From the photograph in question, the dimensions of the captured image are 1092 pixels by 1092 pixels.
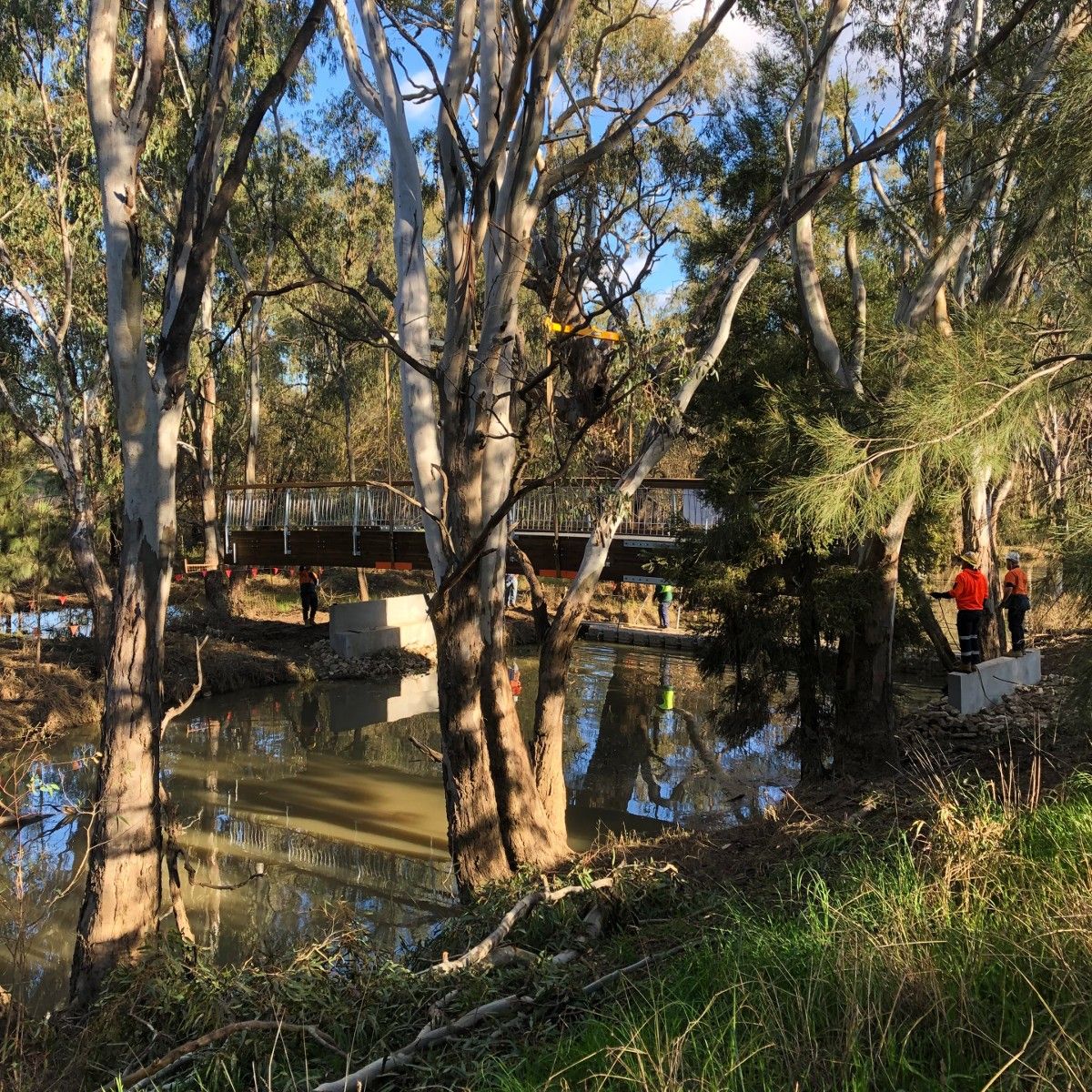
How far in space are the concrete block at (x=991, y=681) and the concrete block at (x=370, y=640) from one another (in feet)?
29.5

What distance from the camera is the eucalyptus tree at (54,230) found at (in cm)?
1228

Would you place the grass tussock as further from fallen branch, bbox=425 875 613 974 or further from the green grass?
fallen branch, bbox=425 875 613 974

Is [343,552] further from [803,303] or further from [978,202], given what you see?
[978,202]

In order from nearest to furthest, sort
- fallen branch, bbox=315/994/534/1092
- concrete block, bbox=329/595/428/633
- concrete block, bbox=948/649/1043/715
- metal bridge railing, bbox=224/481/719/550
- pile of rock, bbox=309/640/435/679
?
fallen branch, bbox=315/994/534/1092 → concrete block, bbox=948/649/1043/715 → metal bridge railing, bbox=224/481/719/550 → pile of rock, bbox=309/640/435/679 → concrete block, bbox=329/595/428/633

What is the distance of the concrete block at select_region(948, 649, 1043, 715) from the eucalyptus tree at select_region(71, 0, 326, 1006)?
7.00m

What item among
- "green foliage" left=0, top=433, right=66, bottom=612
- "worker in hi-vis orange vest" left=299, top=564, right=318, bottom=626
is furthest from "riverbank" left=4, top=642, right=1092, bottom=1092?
"worker in hi-vis orange vest" left=299, top=564, right=318, bottom=626

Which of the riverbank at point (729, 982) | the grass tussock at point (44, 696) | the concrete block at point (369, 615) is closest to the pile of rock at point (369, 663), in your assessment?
the concrete block at point (369, 615)

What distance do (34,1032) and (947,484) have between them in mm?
4529

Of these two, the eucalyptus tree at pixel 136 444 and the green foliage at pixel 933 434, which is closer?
the green foliage at pixel 933 434

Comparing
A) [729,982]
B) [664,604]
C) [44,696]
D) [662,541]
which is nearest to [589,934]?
[729,982]

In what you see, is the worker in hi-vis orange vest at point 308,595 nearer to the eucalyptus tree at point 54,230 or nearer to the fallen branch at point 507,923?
the eucalyptus tree at point 54,230

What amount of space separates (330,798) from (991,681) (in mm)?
6431

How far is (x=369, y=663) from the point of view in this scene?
16062 mm

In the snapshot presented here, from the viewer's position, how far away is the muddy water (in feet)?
21.1
